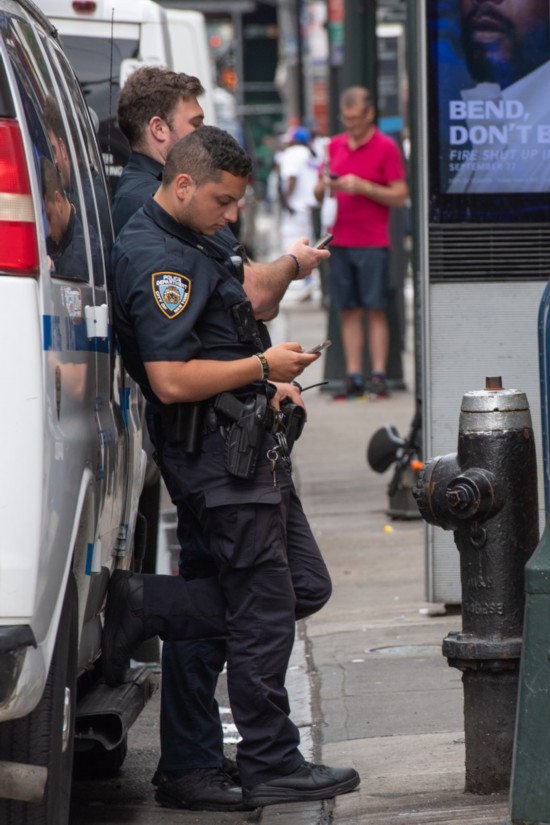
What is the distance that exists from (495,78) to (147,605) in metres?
3.06

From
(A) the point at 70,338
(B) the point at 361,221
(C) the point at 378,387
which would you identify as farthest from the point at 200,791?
(C) the point at 378,387

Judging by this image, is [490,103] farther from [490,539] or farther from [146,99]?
[490,539]

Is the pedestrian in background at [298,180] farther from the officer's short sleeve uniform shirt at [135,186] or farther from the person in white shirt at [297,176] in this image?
the officer's short sleeve uniform shirt at [135,186]

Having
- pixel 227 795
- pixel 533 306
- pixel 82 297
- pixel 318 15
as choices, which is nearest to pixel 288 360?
pixel 82 297

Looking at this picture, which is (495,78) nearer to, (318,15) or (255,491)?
(255,491)

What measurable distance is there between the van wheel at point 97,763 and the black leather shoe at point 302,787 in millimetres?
699

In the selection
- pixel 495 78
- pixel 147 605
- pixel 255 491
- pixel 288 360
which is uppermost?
pixel 495 78

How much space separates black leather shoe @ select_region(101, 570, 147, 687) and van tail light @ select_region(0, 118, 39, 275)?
1.49m

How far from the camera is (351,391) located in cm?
1443

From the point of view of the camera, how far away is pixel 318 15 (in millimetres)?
40969

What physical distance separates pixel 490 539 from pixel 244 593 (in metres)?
0.72

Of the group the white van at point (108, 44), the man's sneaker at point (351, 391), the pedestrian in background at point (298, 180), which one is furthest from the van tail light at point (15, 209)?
the pedestrian in background at point (298, 180)

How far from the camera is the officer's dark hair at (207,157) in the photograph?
475 centimetres

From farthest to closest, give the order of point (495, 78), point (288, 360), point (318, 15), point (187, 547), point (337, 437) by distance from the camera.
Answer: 1. point (318, 15)
2. point (337, 437)
3. point (495, 78)
4. point (187, 547)
5. point (288, 360)
